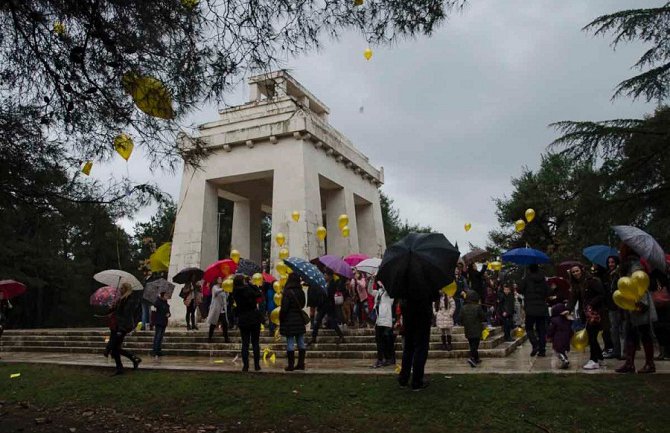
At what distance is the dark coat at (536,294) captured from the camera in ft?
28.1

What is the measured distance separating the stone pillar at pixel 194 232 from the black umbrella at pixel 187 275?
12.0 feet

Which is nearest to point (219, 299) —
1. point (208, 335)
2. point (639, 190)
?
point (208, 335)

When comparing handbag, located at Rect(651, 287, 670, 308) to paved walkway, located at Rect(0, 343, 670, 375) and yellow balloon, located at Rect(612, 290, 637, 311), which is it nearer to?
yellow balloon, located at Rect(612, 290, 637, 311)

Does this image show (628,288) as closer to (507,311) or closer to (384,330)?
(384,330)

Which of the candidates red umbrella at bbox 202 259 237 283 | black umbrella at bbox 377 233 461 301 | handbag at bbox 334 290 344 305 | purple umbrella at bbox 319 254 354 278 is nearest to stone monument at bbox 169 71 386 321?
red umbrella at bbox 202 259 237 283

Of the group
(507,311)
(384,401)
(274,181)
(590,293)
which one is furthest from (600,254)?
(274,181)

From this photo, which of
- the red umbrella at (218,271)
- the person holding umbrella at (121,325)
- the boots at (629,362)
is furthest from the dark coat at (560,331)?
the red umbrella at (218,271)

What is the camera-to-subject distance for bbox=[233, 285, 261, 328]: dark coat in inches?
319

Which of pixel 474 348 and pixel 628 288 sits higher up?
pixel 628 288

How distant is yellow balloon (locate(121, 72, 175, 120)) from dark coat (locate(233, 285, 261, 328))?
3.51 meters

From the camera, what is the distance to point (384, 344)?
8633mm

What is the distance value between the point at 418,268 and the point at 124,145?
3839mm

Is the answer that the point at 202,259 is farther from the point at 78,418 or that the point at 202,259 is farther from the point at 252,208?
the point at 78,418

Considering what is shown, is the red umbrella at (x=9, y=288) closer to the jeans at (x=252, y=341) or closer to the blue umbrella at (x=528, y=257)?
the jeans at (x=252, y=341)
